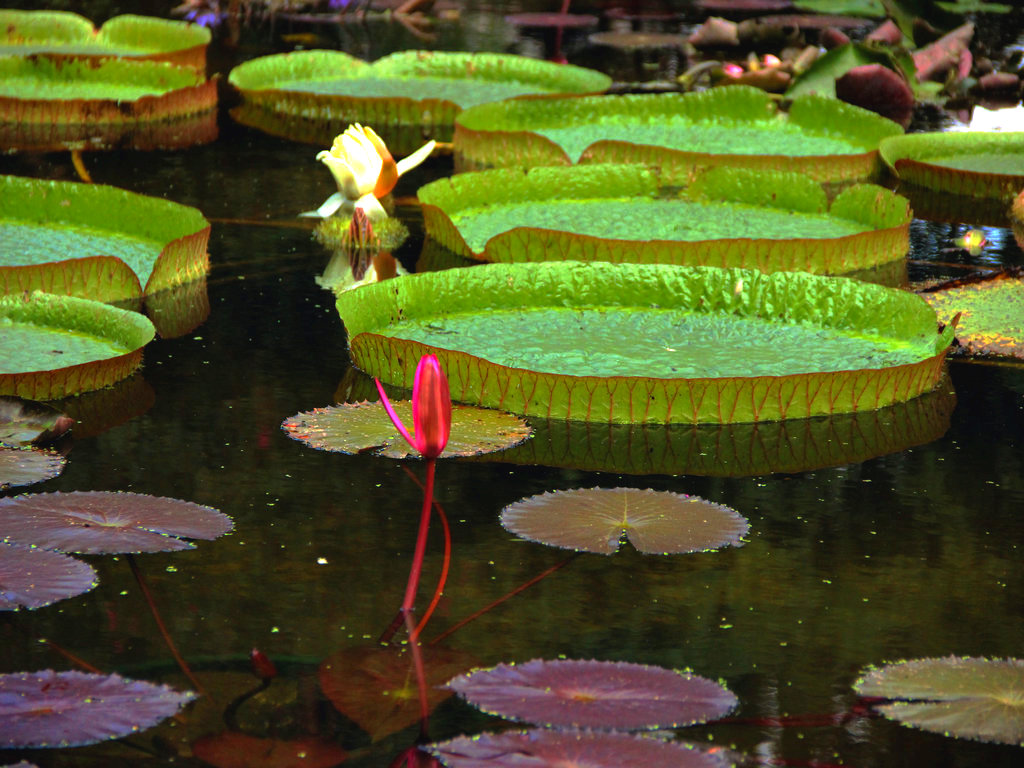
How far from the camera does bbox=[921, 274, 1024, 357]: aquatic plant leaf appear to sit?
3.54m

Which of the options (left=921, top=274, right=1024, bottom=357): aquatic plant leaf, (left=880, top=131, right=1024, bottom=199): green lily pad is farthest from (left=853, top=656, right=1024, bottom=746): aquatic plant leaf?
(left=880, top=131, right=1024, bottom=199): green lily pad

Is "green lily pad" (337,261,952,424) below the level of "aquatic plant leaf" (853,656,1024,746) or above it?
above

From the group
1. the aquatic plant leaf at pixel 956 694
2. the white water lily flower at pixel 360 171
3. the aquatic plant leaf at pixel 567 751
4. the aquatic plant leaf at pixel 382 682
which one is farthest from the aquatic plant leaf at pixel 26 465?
the white water lily flower at pixel 360 171

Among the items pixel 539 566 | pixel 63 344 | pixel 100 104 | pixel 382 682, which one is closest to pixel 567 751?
pixel 382 682

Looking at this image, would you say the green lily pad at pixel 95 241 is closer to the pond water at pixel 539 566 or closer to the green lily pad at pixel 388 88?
the pond water at pixel 539 566

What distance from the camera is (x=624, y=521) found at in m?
2.46

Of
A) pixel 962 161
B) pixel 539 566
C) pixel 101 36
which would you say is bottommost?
pixel 539 566

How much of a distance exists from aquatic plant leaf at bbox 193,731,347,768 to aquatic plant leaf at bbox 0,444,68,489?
96 cm

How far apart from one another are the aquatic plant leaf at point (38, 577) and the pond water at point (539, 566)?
0.02 m

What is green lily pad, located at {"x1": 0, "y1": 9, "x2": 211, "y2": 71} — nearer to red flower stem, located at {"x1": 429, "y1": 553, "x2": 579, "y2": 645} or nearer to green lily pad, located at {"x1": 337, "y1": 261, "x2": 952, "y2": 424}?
green lily pad, located at {"x1": 337, "y1": 261, "x2": 952, "y2": 424}

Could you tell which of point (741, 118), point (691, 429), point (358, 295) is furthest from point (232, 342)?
point (741, 118)

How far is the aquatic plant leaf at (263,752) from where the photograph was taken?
1735 mm

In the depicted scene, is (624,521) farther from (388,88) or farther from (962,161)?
(388,88)

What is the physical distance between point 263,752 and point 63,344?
5.52 feet
